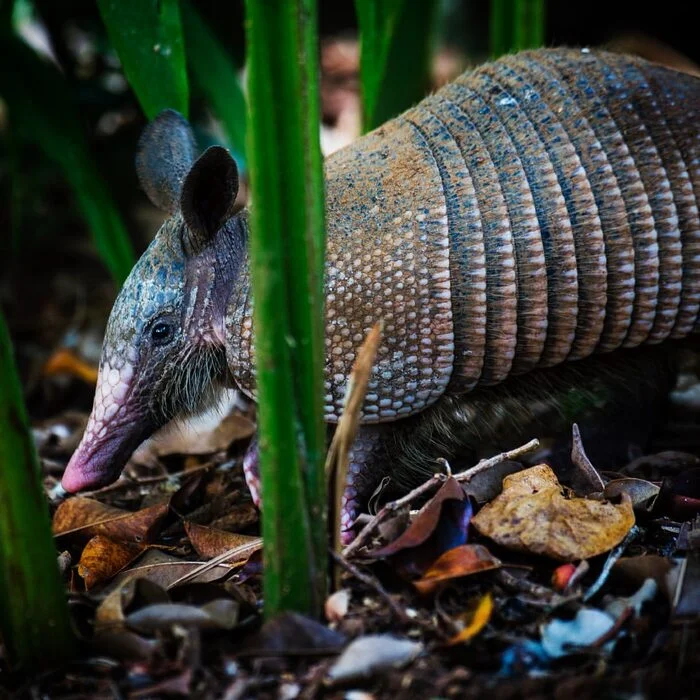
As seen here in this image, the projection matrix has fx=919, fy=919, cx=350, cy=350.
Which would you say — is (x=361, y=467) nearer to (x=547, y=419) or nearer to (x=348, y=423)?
(x=547, y=419)

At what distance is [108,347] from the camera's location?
309cm

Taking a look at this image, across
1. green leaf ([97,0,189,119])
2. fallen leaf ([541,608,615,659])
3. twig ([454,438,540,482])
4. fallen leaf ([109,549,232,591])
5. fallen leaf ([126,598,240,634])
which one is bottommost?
fallen leaf ([541,608,615,659])

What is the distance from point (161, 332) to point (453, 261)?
1007 mm

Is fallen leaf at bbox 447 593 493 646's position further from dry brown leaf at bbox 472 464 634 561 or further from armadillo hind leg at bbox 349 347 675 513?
armadillo hind leg at bbox 349 347 675 513

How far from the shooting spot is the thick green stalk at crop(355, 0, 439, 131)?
3836 mm

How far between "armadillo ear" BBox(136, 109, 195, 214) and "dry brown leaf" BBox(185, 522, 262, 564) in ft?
3.74

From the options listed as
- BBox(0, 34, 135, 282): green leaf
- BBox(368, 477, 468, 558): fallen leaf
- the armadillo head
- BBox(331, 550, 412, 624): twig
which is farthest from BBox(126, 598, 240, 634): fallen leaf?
BBox(0, 34, 135, 282): green leaf

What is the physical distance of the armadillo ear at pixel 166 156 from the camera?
3.30 m

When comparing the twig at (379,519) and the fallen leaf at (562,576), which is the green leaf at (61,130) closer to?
the twig at (379,519)

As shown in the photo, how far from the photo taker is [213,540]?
2961mm

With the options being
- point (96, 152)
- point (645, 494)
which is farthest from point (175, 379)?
point (96, 152)

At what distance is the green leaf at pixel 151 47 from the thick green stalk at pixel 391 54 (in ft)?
2.44

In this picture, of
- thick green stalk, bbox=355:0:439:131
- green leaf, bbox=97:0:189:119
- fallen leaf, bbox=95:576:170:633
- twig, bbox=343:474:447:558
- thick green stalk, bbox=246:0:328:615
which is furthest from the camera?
thick green stalk, bbox=355:0:439:131

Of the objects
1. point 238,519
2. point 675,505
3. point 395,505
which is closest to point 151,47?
point 238,519
